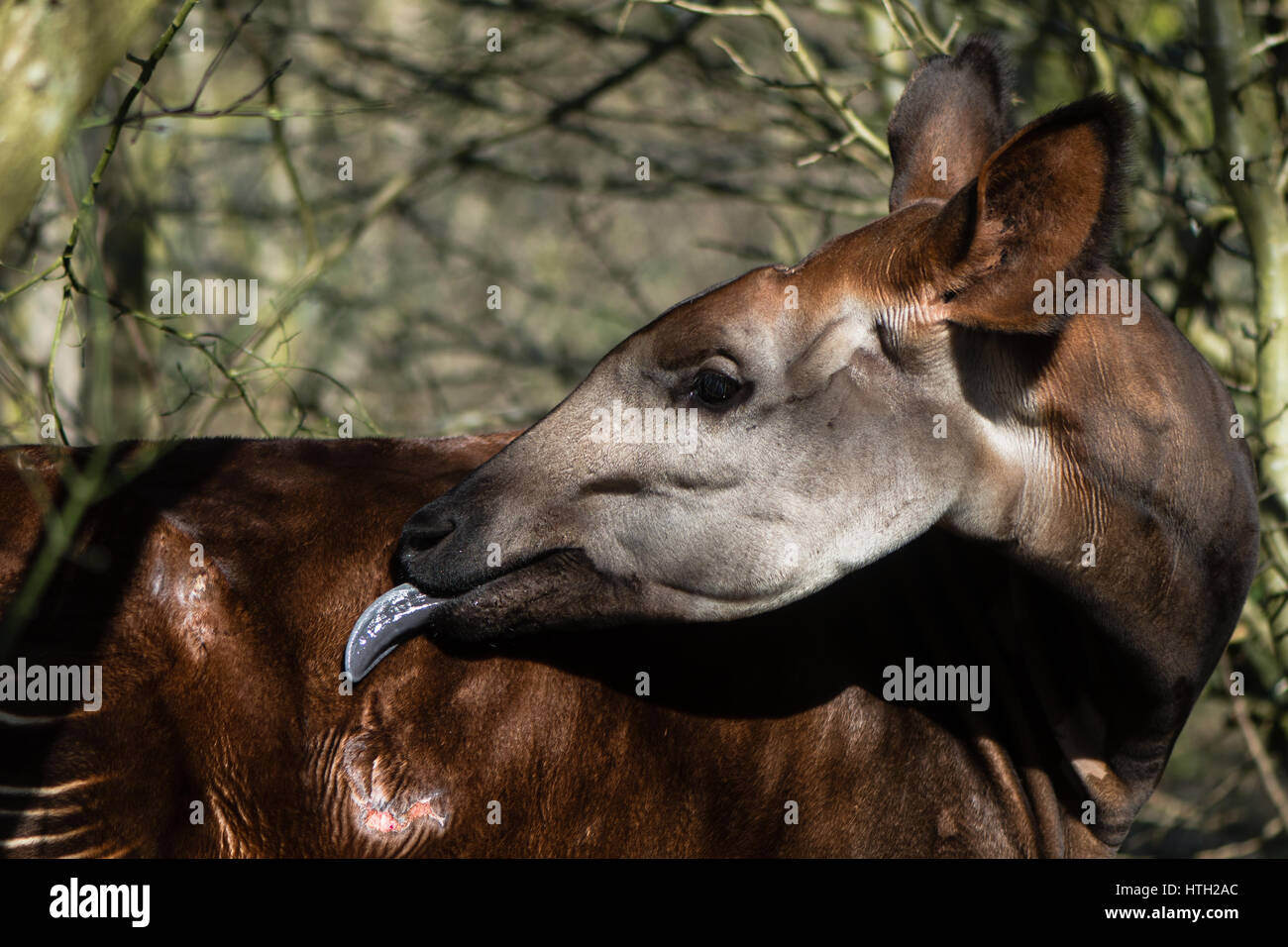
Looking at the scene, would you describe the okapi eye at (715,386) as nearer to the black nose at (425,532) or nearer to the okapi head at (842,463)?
the okapi head at (842,463)

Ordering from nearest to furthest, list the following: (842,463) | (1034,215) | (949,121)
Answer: (1034,215) < (842,463) < (949,121)

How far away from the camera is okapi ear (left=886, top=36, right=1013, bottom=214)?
10.7ft

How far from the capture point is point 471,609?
2.84 m

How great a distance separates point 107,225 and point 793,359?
387 cm

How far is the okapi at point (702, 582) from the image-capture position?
2.66 meters

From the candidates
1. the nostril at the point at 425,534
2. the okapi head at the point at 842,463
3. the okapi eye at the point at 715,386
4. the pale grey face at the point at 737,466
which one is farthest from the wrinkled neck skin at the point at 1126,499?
the nostril at the point at 425,534

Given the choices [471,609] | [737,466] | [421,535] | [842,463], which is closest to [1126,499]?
[842,463]

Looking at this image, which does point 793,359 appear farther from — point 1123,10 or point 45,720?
point 1123,10

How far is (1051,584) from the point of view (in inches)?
114

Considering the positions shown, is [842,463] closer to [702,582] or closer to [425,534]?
[702,582]

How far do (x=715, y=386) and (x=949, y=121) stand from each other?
1082 mm

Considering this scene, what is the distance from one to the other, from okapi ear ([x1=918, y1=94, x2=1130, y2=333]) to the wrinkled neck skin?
0.15 metres

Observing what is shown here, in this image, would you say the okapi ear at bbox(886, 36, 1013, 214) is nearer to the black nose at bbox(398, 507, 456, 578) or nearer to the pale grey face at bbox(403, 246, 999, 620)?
the pale grey face at bbox(403, 246, 999, 620)

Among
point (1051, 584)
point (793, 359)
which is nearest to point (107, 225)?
point (793, 359)
